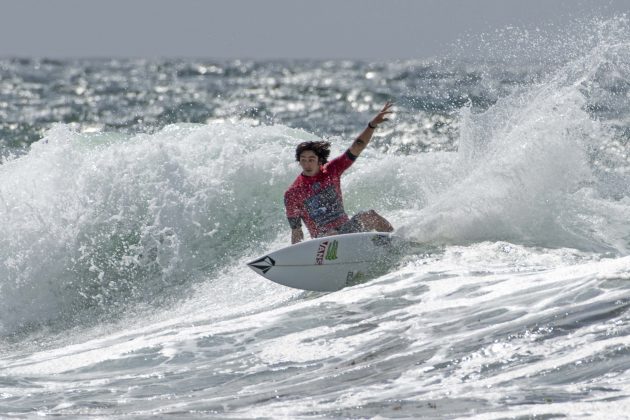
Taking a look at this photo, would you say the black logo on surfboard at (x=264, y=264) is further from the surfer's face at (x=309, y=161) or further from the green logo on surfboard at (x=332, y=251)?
the surfer's face at (x=309, y=161)

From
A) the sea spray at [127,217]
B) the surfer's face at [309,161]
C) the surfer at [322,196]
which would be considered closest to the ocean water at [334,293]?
the sea spray at [127,217]

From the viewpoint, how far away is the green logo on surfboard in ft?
32.4

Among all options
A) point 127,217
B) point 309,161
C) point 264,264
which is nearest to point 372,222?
point 309,161

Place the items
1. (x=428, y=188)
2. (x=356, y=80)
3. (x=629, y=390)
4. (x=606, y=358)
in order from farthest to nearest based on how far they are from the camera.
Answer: (x=356, y=80) < (x=428, y=188) < (x=606, y=358) < (x=629, y=390)

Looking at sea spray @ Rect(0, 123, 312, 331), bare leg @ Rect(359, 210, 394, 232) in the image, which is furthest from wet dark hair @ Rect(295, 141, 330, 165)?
sea spray @ Rect(0, 123, 312, 331)

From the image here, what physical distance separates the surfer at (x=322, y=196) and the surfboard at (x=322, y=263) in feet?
1.05

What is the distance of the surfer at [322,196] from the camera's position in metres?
10.1

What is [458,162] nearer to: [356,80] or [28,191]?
[28,191]

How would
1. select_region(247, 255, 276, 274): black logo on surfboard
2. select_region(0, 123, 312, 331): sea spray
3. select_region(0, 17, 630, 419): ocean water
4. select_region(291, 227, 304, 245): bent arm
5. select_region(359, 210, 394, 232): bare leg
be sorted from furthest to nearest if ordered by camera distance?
select_region(0, 123, 312, 331): sea spray, select_region(359, 210, 394, 232): bare leg, select_region(291, 227, 304, 245): bent arm, select_region(247, 255, 276, 274): black logo on surfboard, select_region(0, 17, 630, 419): ocean water

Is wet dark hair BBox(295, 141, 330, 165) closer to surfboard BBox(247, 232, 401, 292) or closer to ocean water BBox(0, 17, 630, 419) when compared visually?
surfboard BBox(247, 232, 401, 292)

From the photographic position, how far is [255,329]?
28.2 ft

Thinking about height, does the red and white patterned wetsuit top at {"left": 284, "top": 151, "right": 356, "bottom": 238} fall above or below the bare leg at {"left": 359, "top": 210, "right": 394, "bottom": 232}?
above

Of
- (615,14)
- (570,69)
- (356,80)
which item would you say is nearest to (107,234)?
Result: (570,69)

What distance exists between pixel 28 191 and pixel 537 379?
8.27 meters
